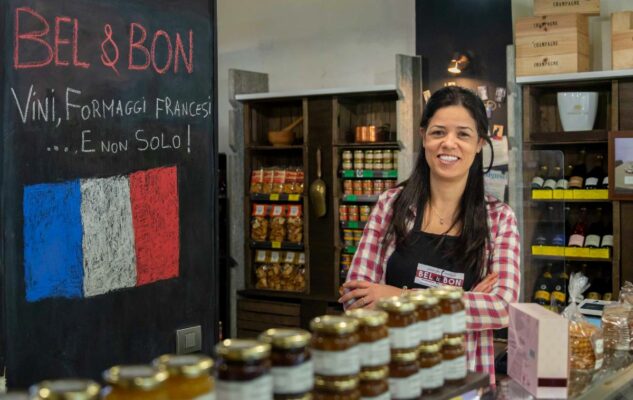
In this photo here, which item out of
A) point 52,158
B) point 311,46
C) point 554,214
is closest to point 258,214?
point 311,46

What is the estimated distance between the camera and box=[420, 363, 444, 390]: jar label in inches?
64.3

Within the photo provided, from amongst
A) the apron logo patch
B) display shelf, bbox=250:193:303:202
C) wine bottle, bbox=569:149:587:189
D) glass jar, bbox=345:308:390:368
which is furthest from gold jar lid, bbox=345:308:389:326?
display shelf, bbox=250:193:303:202

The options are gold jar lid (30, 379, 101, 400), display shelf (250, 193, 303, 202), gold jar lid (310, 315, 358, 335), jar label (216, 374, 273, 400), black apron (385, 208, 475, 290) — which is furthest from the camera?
display shelf (250, 193, 303, 202)

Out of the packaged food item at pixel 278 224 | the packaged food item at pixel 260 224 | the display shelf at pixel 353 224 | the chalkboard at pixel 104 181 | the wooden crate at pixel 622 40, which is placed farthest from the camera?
the packaged food item at pixel 260 224

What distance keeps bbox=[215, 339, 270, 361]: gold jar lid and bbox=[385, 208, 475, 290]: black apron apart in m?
1.46

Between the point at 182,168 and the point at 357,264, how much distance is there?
2.27ft

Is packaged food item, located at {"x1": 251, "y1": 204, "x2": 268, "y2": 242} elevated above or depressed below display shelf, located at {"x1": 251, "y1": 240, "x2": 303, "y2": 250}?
above

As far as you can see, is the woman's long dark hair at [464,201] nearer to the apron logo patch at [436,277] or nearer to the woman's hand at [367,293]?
the apron logo patch at [436,277]

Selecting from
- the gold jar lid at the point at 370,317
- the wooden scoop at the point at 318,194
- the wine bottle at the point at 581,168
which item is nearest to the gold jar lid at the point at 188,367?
the gold jar lid at the point at 370,317

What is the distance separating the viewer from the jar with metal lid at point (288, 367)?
4.19ft

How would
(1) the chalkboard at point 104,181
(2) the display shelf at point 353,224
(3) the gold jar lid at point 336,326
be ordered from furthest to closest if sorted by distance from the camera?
(2) the display shelf at point 353,224, (1) the chalkboard at point 104,181, (3) the gold jar lid at point 336,326

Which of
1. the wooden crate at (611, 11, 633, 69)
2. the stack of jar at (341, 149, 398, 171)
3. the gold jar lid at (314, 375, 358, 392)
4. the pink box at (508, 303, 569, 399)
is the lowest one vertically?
the pink box at (508, 303, 569, 399)

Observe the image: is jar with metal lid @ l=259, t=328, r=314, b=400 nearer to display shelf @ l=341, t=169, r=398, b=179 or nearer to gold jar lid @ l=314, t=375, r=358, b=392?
gold jar lid @ l=314, t=375, r=358, b=392

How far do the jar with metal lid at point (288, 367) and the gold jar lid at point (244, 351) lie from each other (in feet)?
0.15
